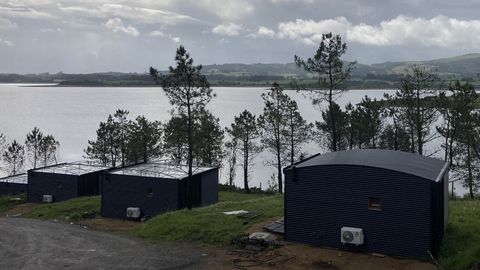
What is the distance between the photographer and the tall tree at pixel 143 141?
5094 cm

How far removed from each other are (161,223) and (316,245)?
8436 mm

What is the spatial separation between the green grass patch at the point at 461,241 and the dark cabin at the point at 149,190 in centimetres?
1560

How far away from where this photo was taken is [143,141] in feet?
167

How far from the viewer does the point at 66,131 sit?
354ft

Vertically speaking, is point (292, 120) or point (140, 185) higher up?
point (292, 120)

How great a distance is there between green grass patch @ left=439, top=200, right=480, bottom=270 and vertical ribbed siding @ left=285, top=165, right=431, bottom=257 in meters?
1.00

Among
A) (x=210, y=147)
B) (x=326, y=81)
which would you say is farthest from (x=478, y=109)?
(x=210, y=147)

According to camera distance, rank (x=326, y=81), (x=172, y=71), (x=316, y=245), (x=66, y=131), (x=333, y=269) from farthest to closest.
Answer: (x=66, y=131) < (x=326, y=81) < (x=172, y=71) < (x=316, y=245) < (x=333, y=269)

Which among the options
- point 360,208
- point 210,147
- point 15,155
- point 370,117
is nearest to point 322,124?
point 370,117

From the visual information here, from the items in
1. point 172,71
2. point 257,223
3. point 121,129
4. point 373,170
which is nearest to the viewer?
point 373,170

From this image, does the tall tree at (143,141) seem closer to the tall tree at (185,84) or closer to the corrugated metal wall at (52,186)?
the corrugated metal wall at (52,186)

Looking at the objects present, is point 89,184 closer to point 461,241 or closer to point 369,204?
point 369,204

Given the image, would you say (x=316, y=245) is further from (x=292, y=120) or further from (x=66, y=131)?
(x=66, y=131)

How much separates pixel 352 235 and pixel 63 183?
97.1 feet
